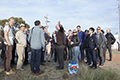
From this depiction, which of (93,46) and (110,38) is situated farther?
(110,38)

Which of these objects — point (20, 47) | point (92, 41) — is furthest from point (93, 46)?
point (20, 47)

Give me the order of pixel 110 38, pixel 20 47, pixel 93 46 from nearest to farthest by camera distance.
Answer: pixel 20 47 → pixel 93 46 → pixel 110 38

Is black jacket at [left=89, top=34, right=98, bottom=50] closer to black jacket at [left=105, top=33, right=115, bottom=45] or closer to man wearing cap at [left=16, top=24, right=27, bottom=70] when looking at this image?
black jacket at [left=105, top=33, right=115, bottom=45]

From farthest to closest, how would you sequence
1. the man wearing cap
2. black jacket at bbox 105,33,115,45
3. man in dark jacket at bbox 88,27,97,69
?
black jacket at bbox 105,33,115,45 → man in dark jacket at bbox 88,27,97,69 → the man wearing cap

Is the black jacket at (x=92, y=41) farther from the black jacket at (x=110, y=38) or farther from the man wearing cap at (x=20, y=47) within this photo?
the man wearing cap at (x=20, y=47)

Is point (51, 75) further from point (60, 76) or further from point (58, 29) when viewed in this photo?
point (58, 29)

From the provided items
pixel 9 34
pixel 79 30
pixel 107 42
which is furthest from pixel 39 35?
pixel 107 42

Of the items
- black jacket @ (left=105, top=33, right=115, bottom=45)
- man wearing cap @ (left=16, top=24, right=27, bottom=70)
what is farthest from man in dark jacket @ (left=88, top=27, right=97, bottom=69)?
man wearing cap @ (left=16, top=24, right=27, bottom=70)

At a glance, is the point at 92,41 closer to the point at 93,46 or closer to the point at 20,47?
the point at 93,46

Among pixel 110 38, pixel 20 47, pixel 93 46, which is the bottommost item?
pixel 93 46

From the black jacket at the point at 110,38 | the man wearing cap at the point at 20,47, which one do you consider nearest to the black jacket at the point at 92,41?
the black jacket at the point at 110,38

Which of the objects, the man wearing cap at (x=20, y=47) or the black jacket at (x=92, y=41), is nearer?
the man wearing cap at (x=20, y=47)

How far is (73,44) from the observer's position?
19.7 feet

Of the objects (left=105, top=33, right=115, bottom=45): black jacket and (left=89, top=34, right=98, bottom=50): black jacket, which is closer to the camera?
(left=89, top=34, right=98, bottom=50): black jacket
